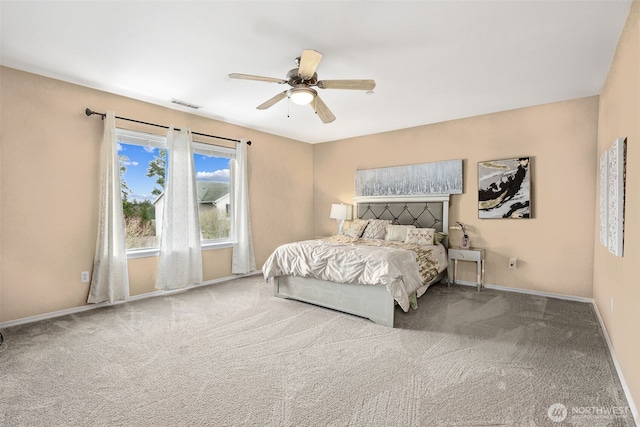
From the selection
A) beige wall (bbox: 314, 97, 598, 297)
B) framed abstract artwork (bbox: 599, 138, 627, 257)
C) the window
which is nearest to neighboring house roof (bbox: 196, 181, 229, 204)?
the window

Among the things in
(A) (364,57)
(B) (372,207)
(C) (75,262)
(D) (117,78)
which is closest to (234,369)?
(C) (75,262)

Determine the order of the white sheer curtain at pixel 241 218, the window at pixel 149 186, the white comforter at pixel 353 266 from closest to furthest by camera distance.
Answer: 1. the white comforter at pixel 353 266
2. the window at pixel 149 186
3. the white sheer curtain at pixel 241 218

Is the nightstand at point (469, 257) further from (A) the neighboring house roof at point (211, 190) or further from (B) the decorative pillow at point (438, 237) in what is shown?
(A) the neighboring house roof at point (211, 190)

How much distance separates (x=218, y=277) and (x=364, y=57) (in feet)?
12.8

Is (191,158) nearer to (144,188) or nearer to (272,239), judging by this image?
(144,188)

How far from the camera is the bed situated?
3203 mm

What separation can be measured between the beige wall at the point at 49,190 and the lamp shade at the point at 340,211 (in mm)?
3175

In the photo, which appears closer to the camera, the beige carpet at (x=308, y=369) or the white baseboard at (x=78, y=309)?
the beige carpet at (x=308, y=369)

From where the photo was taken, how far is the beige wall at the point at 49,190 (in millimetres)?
3146

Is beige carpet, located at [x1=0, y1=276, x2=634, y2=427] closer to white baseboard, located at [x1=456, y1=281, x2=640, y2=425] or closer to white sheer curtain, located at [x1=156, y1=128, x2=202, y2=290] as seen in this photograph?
white baseboard, located at [x1=456, y1=281, x2=640, y2=425]

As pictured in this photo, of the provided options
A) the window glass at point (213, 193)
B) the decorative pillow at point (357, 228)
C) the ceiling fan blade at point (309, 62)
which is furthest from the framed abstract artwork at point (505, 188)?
the window glass at point (213, 193)

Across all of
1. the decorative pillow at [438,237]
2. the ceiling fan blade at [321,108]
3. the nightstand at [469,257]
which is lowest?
the nightstand at [469,257]

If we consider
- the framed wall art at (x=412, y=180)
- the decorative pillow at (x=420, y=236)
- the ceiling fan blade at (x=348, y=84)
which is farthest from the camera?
the framed wall art at (x=412, y=180)

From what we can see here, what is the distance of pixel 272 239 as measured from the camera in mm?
5918
